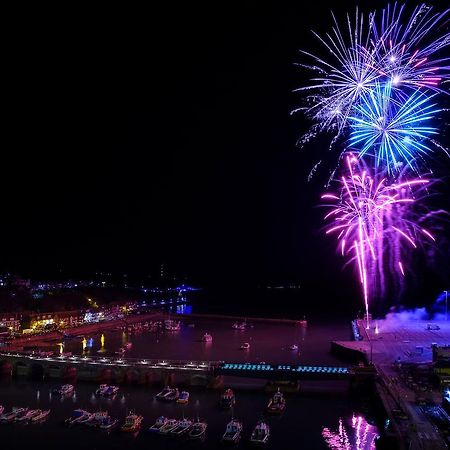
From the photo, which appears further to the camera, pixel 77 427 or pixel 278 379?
pixel 278 379

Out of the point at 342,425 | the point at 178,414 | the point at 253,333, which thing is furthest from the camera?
the point at 253,333

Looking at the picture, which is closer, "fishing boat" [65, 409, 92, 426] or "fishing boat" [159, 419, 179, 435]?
"fishing boat" [159, 419, 179, 435]

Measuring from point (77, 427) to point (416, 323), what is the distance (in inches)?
1359

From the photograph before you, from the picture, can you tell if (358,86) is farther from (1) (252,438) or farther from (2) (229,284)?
(2) (229,284)

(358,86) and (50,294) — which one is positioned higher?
(358,86)

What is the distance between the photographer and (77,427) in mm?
25859

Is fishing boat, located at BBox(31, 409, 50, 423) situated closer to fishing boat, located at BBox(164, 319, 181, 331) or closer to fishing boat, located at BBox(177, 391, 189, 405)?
fishing boat, located at BBox(177, 391, 189, 405)

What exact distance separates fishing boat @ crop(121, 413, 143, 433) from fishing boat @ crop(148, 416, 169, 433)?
0.70 meters

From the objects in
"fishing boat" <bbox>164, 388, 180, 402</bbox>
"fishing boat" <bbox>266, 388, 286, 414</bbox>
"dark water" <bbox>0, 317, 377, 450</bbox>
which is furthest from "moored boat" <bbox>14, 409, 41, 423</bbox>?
"fishing boat" <bbox>266, 388, 286, 414</bbox>

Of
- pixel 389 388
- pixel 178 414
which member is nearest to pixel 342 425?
pixel 389 388

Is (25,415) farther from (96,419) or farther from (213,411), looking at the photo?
(213,411)

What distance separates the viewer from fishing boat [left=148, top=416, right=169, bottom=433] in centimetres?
2495

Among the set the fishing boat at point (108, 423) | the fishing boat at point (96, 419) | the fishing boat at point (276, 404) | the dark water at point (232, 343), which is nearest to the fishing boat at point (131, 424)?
the fishing boat at point (108, 423)

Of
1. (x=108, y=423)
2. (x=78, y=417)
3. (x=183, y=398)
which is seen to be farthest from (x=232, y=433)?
(x=78, y=417)
